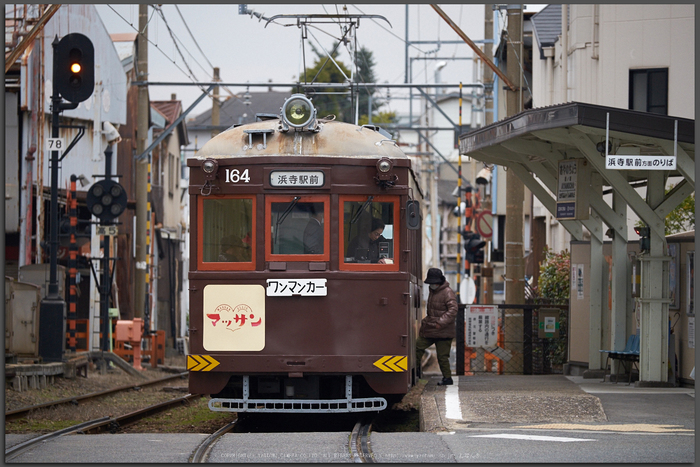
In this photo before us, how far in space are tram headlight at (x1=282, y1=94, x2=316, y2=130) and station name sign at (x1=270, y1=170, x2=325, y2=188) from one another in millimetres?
547

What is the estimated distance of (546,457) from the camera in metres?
7.48

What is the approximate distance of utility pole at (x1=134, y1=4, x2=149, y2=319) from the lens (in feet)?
78.5

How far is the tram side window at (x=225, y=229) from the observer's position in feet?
34.0

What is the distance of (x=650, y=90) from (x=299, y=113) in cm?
1136

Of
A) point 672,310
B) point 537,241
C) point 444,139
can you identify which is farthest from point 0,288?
point 444,139

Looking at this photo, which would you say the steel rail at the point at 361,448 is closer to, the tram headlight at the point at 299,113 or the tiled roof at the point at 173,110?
the tram headlight at the point at 299,113

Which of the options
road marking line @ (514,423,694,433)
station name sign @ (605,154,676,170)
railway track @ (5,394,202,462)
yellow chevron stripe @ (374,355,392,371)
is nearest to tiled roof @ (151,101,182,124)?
railway track @ (5,394,202,462)

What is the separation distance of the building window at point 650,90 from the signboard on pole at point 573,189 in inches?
293

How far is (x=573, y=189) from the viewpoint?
42.1ft

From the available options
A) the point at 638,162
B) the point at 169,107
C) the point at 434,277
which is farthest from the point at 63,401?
the point at 169,107

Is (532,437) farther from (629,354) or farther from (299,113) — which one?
(629,354)

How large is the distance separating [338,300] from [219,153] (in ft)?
6.54

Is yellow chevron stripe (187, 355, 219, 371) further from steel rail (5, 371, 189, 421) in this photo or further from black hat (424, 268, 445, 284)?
black hat (424, 268, 445, 284)

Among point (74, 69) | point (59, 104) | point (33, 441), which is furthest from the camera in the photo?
point (59, 104)
